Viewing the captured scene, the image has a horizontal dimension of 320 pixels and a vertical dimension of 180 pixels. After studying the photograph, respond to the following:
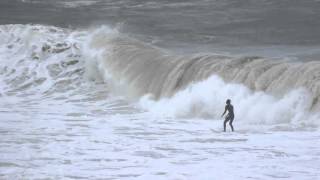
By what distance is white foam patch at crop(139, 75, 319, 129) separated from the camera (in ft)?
57.8

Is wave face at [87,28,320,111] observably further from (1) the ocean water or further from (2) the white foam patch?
(2) the white foam patch

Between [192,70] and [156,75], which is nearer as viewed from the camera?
[192,70]

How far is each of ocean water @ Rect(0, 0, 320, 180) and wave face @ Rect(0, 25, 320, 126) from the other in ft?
0.16

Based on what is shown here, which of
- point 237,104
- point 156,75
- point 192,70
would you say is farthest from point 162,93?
point 237,104

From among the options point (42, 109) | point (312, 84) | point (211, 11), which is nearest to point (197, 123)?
point (312, 84)

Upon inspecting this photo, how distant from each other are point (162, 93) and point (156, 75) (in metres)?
1.78

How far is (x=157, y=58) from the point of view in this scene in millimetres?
25469

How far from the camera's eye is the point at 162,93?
72.2ft

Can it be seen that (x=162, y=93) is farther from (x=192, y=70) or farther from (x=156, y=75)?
(x=156, y=75)

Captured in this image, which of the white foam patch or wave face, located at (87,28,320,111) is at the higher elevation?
wave face, located at (87,28,320,111)

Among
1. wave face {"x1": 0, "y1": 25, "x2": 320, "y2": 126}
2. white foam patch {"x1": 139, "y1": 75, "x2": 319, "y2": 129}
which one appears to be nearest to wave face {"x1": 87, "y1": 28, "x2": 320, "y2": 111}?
wave face {"x1": 0, "y1": 25, "x2": 320, "y2": 126}

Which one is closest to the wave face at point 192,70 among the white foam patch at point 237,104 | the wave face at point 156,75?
the wave face at point 156,75

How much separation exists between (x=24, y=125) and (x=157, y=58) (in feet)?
28.0

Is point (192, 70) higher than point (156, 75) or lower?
higher
